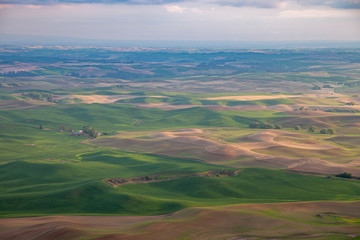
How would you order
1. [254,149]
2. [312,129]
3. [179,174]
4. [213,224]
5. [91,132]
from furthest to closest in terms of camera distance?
1. [312,129]
2. [91,132]
3. [254,149]
4. [179,174]
5. [213,224]

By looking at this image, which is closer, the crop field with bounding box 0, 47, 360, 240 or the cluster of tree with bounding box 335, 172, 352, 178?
the crop field with bounding box 0, 47, 360, 240

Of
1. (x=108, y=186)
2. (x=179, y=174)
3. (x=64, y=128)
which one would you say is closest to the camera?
(x=108, y=186)

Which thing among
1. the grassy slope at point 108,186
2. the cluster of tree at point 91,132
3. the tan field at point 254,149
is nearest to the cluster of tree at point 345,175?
the tan field at point 254,149

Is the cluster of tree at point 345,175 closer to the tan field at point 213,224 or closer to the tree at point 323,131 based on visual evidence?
the tan field at point 213,224

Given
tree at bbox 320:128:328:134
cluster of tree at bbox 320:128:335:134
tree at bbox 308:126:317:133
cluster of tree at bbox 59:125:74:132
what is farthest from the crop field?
tree at bbox 308:126:317:133

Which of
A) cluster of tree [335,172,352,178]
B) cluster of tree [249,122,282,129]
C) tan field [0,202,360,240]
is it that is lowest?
cluster of tree [249,122,282,129]

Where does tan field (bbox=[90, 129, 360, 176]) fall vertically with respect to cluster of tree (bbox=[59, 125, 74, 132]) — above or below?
above

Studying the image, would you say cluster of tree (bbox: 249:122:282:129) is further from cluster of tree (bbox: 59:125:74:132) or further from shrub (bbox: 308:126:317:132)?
cluster of tree (bbox: 59:125:74:132)

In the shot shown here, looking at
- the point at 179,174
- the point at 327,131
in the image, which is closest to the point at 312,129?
the point at 327,131

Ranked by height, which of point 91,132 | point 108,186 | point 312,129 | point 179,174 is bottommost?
point 312,129

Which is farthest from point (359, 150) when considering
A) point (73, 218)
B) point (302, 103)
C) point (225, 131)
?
point (302, 103)

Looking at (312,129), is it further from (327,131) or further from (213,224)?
(213,224)

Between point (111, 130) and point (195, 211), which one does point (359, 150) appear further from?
point (111, 130)

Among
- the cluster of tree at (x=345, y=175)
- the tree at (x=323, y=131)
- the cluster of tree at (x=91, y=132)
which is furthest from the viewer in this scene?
the cluster of tree at (x=91, y=132)
